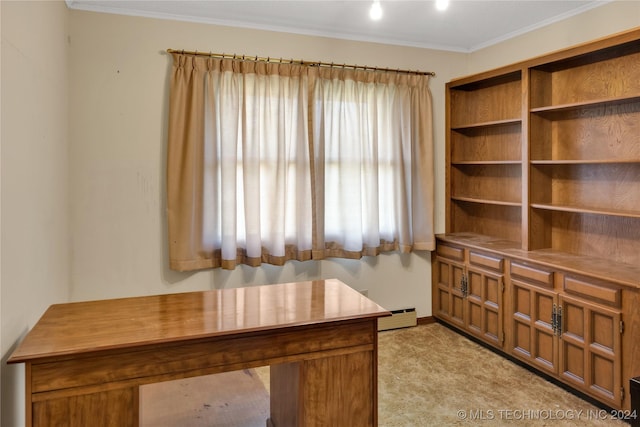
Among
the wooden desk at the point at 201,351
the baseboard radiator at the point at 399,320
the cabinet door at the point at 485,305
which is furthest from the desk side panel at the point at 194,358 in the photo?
the baseboard radiator at the point at 399,320

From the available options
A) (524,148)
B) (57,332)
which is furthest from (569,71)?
(57,332)

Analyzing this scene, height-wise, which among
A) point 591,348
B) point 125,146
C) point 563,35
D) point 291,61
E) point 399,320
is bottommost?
point 399,320

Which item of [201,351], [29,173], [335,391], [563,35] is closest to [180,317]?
[201,351]

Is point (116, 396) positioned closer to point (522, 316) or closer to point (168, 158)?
point (168, 158)

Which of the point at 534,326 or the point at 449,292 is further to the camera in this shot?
the point at 449,292

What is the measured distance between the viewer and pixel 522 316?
315cm

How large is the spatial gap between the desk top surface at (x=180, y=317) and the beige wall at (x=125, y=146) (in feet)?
3.87

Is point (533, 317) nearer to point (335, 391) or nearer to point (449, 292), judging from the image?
point (449, 292)

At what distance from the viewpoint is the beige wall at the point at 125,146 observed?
3.06 meters

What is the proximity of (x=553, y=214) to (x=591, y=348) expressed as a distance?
1.16 metres

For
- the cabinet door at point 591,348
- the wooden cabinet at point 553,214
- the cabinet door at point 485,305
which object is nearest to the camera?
the cabinet door at point 591,348

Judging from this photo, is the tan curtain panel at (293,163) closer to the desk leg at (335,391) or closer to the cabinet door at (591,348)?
the cabinet door at (591,348)

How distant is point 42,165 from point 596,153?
11.5 feet

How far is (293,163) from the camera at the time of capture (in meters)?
3.54
